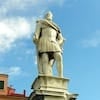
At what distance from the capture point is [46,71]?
2019 cm

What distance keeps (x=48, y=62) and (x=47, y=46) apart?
0.72m

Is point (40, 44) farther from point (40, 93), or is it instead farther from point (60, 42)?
point (40, 93)

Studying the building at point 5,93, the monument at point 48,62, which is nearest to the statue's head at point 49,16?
Answer: the monument at point 48,62

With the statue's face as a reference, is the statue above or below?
below

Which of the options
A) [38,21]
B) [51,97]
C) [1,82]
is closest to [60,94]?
[51,97]

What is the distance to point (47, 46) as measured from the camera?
67.4 ft

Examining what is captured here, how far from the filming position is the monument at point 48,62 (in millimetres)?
19516

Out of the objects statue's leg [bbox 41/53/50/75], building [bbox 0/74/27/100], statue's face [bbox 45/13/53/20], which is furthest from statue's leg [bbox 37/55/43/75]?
building [bbox 0/74/27/100]

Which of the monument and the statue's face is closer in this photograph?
the monument

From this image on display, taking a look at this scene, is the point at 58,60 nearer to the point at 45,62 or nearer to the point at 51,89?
the point at 45,62

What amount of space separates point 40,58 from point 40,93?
2.00 metres

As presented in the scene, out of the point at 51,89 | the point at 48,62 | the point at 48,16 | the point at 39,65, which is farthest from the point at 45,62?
the point at 48,16

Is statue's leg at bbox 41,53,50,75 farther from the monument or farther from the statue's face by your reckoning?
the statue's face

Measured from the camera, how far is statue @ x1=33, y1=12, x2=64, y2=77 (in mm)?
20406
